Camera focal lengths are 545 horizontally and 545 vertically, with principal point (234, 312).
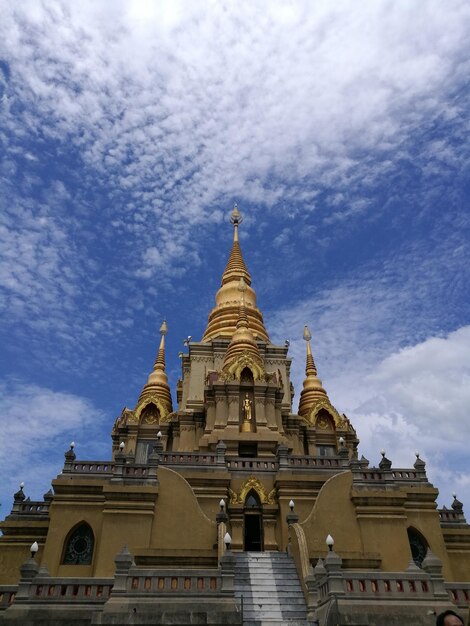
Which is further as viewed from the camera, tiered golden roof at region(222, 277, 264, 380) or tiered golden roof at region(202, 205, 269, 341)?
tiered golden roof at region(202, 205, 269, 341)

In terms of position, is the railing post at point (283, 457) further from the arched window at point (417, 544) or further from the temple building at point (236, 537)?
the arched window at point (417, 544)

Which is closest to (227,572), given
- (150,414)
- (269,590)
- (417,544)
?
(269,590)

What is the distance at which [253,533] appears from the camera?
2520cm

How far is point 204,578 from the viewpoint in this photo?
16141 mm

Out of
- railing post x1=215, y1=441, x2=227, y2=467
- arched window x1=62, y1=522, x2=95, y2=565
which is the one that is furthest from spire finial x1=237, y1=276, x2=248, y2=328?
arched window x1=62, y1=522, x2=95, y2=565

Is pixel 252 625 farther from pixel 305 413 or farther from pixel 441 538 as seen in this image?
pixel 305 413

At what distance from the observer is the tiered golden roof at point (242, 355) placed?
34.9 m

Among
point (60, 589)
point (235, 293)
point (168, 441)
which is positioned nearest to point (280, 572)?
point (60, 589)

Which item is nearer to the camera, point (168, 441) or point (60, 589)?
point (60, 589)

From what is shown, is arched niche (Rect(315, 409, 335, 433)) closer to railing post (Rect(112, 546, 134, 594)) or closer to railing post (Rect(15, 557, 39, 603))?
railing post (Rect(112, 546, 134, 594))

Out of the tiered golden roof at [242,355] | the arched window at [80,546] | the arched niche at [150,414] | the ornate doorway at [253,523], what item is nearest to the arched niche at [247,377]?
the tiered golden roof at [242,355]

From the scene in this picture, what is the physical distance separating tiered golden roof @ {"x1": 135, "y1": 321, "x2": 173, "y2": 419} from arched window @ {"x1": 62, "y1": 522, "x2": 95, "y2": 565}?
666 inches

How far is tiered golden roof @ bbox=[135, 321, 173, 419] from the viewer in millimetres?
41000

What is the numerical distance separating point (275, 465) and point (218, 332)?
58.3 ft
